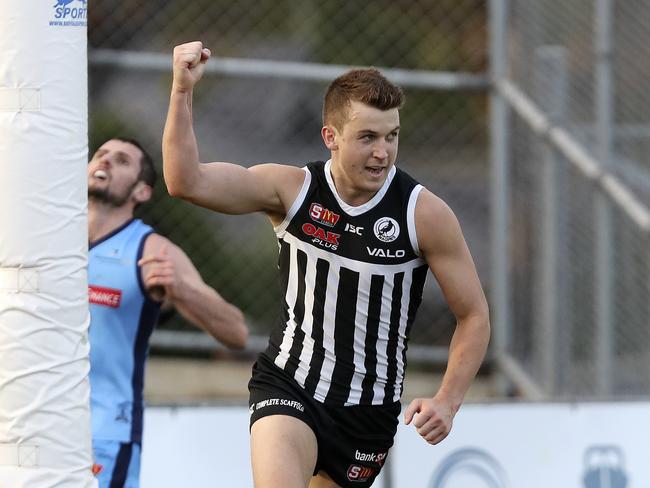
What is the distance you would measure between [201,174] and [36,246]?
85 cm

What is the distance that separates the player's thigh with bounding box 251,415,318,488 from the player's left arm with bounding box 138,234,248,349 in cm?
113

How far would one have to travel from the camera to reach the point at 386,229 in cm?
496

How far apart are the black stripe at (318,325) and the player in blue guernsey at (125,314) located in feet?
3.18

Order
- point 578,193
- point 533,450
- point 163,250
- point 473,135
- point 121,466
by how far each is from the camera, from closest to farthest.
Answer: point 121,466
point 163,250
point 533,450
point 578,193
point 473,135

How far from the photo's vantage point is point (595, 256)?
29.9ft

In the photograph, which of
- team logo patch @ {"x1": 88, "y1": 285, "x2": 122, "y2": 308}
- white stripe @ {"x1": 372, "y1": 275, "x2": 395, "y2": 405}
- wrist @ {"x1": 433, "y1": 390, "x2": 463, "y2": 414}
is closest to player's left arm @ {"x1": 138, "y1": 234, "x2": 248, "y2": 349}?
team logo patch @ {"x1": 88, "y1": 285, "x2": 122, "y2": 308}

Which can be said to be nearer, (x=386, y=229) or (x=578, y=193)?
(x=386, y=229)

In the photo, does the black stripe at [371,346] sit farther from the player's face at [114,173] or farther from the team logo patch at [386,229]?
the player's face at [114,173]

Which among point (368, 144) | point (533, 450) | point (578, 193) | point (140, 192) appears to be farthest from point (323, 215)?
point (578, 193)

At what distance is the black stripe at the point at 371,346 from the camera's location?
505cm

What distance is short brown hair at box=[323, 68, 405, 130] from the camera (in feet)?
15.9

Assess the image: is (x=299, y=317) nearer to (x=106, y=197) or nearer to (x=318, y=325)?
(x=318, y=325)

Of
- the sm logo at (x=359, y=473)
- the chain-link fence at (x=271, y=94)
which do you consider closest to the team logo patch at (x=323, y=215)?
the sm logo at (x=359, y=473)

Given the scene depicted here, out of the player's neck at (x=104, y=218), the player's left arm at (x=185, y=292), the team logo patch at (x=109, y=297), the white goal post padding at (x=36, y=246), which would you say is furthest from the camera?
the player's neck at (x=104, y=218)
